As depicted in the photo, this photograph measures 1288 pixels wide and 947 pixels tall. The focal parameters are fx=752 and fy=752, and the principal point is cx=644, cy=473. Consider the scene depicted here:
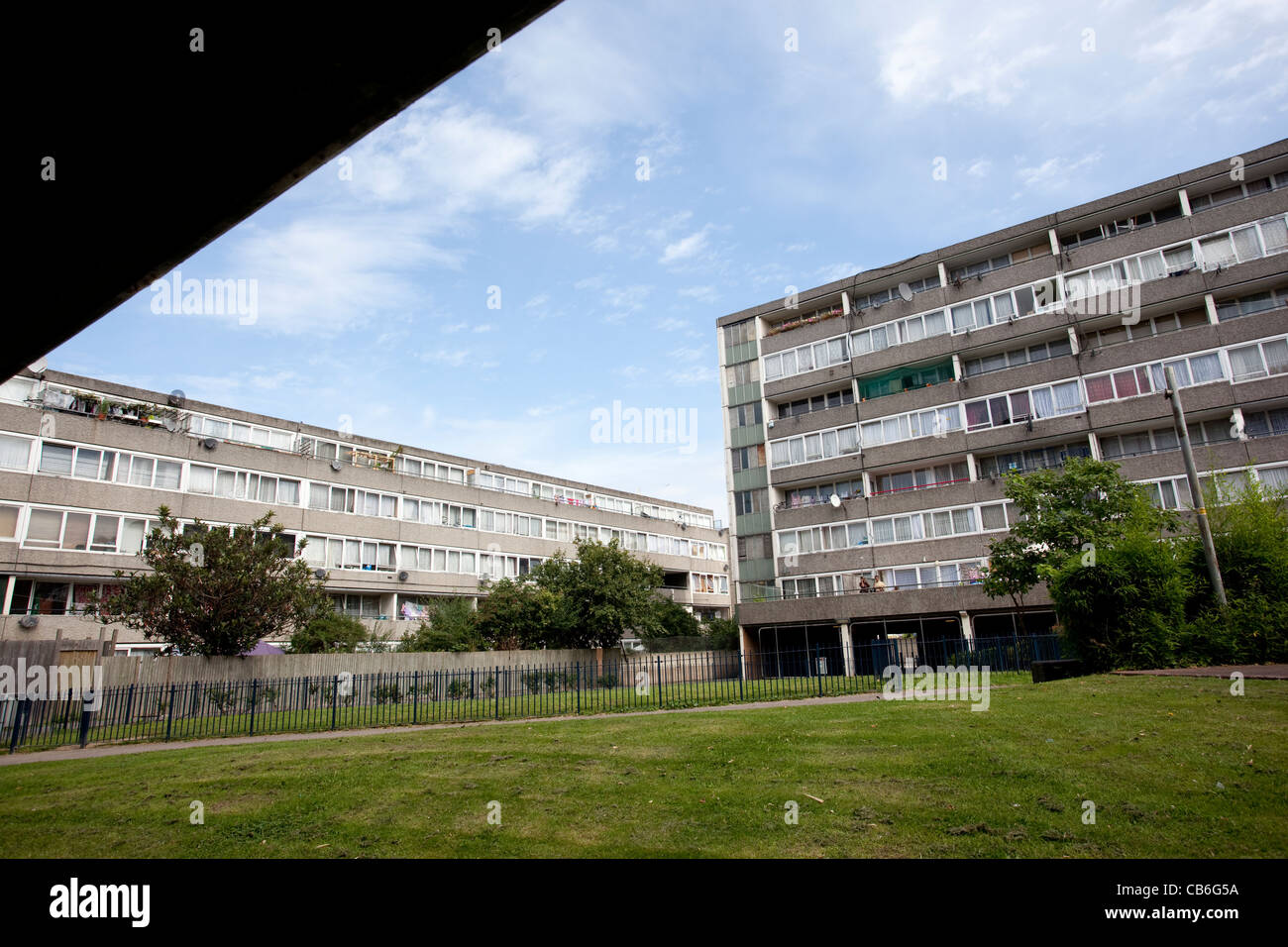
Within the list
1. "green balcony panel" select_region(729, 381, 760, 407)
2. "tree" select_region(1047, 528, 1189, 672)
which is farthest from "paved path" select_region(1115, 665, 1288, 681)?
"green balcony panel" select_region(729, 381, 760, 407)

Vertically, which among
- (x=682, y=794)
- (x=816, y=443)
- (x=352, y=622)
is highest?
(x=816, y=443)

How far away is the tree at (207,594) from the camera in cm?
2355

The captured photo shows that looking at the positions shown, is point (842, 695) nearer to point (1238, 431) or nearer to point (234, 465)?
point (1238, 431)

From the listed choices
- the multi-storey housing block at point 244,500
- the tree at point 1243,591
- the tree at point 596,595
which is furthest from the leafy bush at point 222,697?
the tree at point 1243,591

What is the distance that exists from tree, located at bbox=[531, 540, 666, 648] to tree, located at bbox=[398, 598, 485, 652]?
152 inches

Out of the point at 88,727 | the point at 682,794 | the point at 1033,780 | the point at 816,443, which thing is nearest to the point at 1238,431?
the point at 816,443

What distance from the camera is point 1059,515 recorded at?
2745 cm

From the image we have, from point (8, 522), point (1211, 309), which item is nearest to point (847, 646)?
point (1211, 309)

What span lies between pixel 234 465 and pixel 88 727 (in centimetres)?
2327

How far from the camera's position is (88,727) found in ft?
55.2

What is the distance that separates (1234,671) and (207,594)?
1047 inches

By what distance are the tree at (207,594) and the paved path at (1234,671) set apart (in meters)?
24.5

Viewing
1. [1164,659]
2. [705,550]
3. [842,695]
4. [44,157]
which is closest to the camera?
[44,157]

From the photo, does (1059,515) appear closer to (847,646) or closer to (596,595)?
(847,646)
